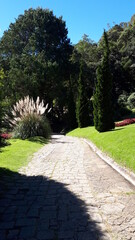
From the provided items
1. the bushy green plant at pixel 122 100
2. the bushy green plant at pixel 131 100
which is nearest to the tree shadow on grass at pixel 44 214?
the bushy green plant at pixel 122 100

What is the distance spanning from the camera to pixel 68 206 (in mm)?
3574

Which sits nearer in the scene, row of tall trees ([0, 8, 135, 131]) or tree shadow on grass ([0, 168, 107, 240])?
tree shadow on grass ([0, 168, 107, 240])

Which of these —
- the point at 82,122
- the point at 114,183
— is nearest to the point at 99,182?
the point at 114,183

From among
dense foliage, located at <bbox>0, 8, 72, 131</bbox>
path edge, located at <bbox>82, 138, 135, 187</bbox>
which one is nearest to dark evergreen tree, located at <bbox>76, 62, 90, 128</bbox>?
dense foliage, located at <bbox>0, 8, 72, 131</bbox>

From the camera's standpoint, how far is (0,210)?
11.4 feet

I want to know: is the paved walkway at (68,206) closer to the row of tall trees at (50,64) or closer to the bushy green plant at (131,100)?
the row of tall trees at (50,64)

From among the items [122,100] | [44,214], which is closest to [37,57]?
[122,100]

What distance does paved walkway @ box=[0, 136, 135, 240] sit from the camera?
9.11ft

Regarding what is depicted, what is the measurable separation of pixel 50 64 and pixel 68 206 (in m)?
24.4

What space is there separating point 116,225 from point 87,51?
108ft

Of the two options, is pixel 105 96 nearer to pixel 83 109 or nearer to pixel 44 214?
pixel 83 109

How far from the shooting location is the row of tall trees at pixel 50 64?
87.5 feet

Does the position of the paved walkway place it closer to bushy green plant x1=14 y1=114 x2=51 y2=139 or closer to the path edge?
the path edge

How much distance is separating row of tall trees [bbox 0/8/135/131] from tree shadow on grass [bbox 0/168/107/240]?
69.2 feet
